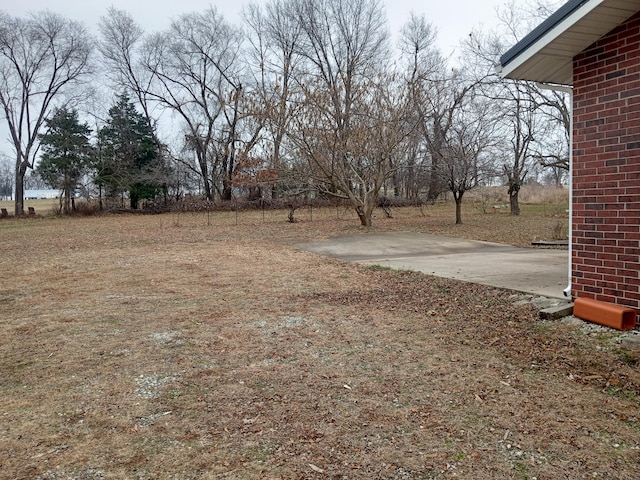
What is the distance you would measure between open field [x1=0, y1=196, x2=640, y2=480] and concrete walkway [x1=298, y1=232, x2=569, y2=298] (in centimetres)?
77

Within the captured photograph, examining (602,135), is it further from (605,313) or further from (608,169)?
(605,313)

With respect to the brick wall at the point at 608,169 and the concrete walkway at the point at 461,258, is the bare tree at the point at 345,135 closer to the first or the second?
the concrete walkway at the point at 461,258

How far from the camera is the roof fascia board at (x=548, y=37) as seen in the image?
152 inches

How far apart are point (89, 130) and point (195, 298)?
3227cm

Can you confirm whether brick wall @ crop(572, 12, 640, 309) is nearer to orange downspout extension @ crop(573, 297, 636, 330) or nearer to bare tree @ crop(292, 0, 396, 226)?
orange downspout extension @ crop(573, 297, 636, 330)

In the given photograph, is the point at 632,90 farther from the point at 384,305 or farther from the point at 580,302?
the point at 384,305

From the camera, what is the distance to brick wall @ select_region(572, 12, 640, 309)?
13.0ft

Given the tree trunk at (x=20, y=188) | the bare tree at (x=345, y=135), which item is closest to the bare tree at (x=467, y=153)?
the bare tree at (x=345, y=135)

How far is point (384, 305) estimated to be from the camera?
18.3 feet

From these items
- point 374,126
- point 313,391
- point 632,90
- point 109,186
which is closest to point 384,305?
point 313,391

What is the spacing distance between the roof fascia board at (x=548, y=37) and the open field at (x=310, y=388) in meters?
2.46

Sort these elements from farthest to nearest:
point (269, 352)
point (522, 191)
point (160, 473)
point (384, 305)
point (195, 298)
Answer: point (522, 191), point (195, 298), point (384, 305), point (269, 352), point (160, 473)

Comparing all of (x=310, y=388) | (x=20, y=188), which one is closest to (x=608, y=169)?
(x=310, y=388)

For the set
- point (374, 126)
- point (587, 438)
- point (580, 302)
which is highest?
point (374, 126)
